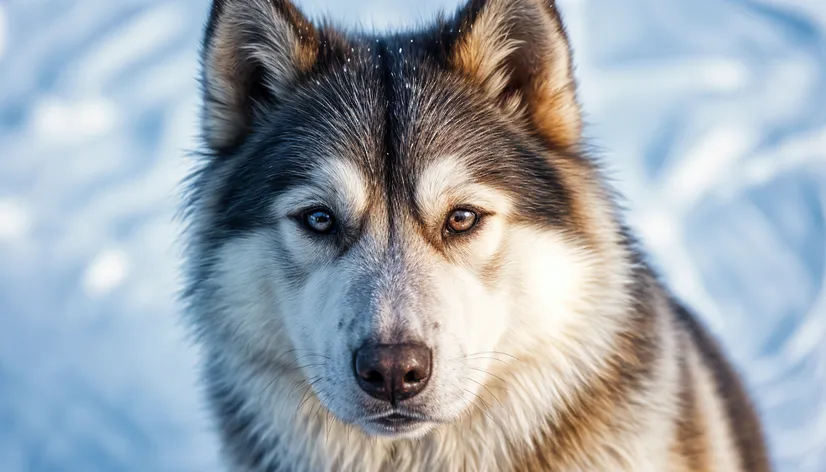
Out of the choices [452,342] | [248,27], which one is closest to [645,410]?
[452,342]

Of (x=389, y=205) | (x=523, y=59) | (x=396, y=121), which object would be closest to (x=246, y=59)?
(x=396, y=121)

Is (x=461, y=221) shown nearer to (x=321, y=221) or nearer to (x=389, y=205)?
(x=389, y=205)

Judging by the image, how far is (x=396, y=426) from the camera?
252 centimetres

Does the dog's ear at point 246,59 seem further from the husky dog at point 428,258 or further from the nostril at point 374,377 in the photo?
the nostril at point 374,377

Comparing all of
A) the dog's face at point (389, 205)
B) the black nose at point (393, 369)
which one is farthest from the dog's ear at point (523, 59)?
the black nose at point (393, 369)

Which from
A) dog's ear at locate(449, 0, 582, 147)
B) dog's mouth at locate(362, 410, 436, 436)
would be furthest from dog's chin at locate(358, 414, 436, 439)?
dog's ear at locate(449, 0, 582, 147)

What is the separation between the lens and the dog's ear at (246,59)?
295cm

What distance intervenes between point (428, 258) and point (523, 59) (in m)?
0.84

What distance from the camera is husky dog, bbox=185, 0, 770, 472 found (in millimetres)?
2639

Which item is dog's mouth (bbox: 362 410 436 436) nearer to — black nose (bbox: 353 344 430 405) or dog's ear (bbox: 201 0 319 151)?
black nose (bbox: 353 344 430 405)

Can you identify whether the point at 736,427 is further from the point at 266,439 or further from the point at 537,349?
the point at 266,439

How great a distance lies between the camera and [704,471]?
3012mm

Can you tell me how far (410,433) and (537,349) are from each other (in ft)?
1.79

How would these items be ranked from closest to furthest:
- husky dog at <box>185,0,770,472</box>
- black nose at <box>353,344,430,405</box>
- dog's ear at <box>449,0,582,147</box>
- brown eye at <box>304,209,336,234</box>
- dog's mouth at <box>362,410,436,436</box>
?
1. black nose at <box>353,344,430,405</box>
2. dog's mouth at <box>362,410,436,436</box>
3. husky dog at <box>185,0,770,472</box>
4. brown eye at <box>304,209,336,234</box>
5. dog's ear at <box>449,0,582,147</box>
